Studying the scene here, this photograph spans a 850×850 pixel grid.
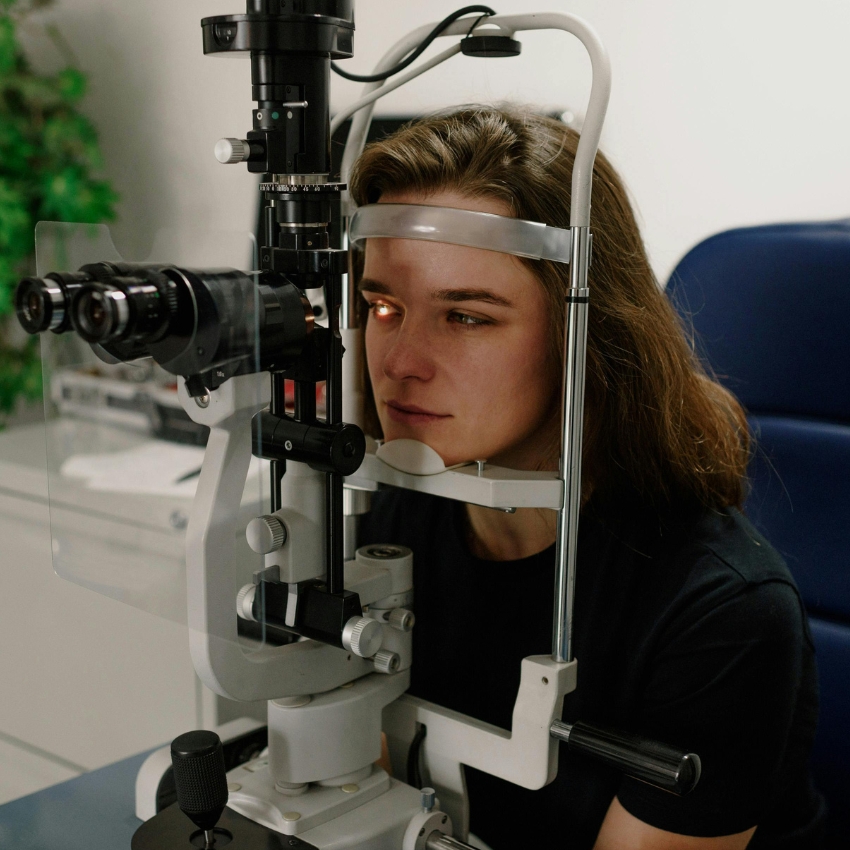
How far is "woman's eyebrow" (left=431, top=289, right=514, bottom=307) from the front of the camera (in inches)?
37.3

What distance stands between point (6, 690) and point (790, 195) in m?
1.82

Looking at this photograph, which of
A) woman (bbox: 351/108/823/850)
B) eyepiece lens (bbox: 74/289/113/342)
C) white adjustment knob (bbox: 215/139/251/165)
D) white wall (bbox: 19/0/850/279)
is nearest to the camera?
eyepiece lens (bbox: 74/289/113/342)

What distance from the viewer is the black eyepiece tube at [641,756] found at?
77 cm

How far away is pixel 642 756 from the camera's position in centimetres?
78

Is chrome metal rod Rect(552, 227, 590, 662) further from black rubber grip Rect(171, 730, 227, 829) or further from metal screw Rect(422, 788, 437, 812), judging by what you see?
black rubber grip Rect(171, 730, 227, 829)

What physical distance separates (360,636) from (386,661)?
7 cm

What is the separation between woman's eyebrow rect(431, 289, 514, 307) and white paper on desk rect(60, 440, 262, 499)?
0.30 metres

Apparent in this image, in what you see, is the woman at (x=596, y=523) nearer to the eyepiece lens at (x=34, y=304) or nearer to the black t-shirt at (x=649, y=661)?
the black t-shirt at (x=649, y=661)

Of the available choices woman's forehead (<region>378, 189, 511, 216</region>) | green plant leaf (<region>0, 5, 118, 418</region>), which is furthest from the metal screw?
green plant leaf (<region>0, 5, 118, 418</region>)

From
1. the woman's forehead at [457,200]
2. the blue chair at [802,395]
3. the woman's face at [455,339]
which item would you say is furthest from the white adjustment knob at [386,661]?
the blue chair at [802,395]

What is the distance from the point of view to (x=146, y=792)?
37.1 inches

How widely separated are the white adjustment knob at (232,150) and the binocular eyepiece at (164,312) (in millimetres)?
107

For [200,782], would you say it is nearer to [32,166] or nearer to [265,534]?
[265,534]

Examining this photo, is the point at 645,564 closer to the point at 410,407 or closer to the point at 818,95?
the point at 410,407
